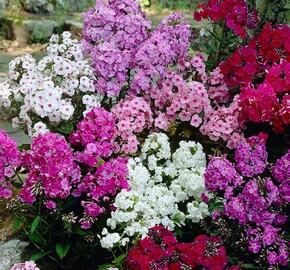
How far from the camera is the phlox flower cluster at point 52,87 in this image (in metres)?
3.89

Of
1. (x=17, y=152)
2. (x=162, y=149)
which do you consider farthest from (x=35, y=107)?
(x=162, y=149)

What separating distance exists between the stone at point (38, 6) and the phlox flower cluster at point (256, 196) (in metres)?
7.66

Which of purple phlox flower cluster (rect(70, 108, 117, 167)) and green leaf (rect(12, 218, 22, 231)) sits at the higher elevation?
purple phlox flower cluster (rect(70, 108, 117, 167))

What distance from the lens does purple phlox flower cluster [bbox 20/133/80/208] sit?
3545 millimetres

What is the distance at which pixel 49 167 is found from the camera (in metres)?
3.54

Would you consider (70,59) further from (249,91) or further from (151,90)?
(249,91)

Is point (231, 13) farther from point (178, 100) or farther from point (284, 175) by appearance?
point (284, 175)

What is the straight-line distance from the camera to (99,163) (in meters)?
3.81

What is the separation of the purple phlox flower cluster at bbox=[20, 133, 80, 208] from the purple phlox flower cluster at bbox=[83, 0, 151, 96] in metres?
0.84

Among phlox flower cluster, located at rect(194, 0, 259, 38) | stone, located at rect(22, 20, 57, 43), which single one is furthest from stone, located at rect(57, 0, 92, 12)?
phlox flower cluster, located at rect(194, 0, 259, 38)

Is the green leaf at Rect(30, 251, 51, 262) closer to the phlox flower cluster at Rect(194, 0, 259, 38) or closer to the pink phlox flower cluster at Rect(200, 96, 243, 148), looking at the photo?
the pink phlox flower cluster at Rect(200, 96, 243, 148)

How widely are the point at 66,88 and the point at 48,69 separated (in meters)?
0.26

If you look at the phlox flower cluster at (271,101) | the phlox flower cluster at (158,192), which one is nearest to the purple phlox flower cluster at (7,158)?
the phlox flower cluster at (158,192)

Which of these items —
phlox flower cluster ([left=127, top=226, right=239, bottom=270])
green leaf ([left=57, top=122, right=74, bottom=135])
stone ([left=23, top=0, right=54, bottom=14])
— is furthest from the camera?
stone ([left=23, top=0, right=54, bottom=14])
